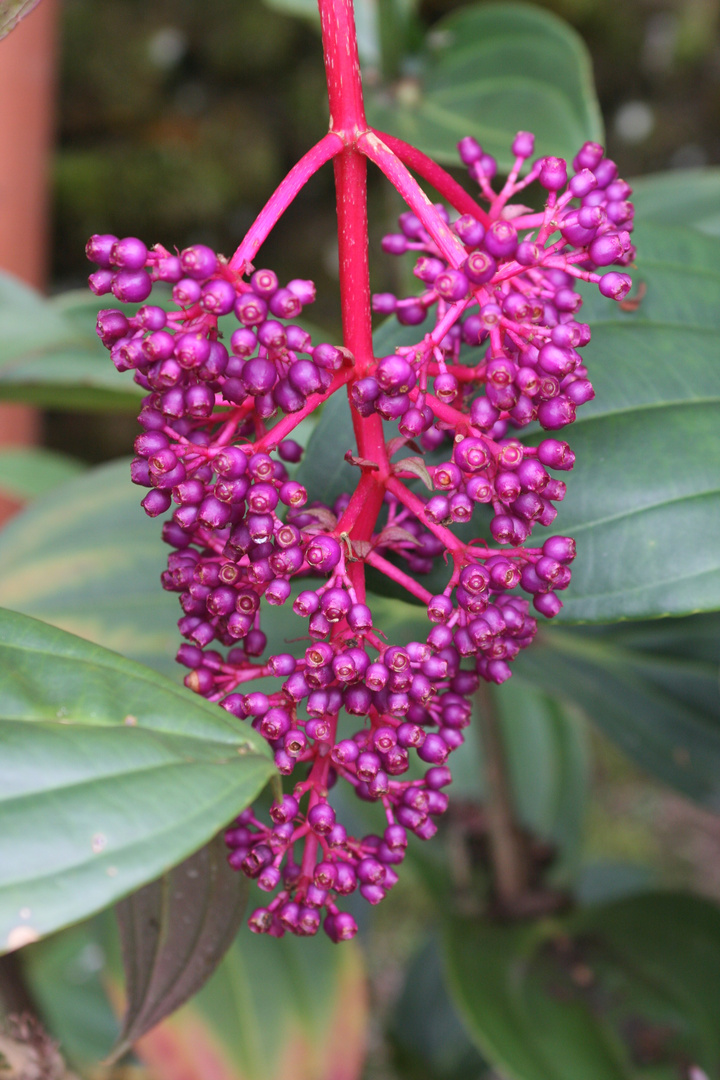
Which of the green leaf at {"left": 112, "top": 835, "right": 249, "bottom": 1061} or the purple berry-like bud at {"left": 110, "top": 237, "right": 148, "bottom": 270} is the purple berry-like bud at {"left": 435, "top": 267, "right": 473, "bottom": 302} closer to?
the purple berry-like bud at {"left": 110, "top": 237, "right": 148, "bottom": 270}

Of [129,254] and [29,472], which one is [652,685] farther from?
[29,472]

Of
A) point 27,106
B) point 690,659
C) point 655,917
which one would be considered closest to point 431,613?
point 690,659

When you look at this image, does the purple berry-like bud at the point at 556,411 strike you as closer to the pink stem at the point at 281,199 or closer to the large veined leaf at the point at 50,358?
the pink stem at the point at 281,199

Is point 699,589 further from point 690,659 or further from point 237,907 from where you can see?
point 690,659

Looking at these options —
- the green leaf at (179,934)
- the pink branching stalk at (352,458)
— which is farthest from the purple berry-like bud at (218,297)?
the green leaf at (179,934)

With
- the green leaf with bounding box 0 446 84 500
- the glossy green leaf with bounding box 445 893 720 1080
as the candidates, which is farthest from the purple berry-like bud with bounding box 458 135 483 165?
the green leaf with bounding box 0 446 84 500

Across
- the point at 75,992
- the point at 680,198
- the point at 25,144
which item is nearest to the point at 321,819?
the point at 680,198

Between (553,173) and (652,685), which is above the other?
(553,173)
